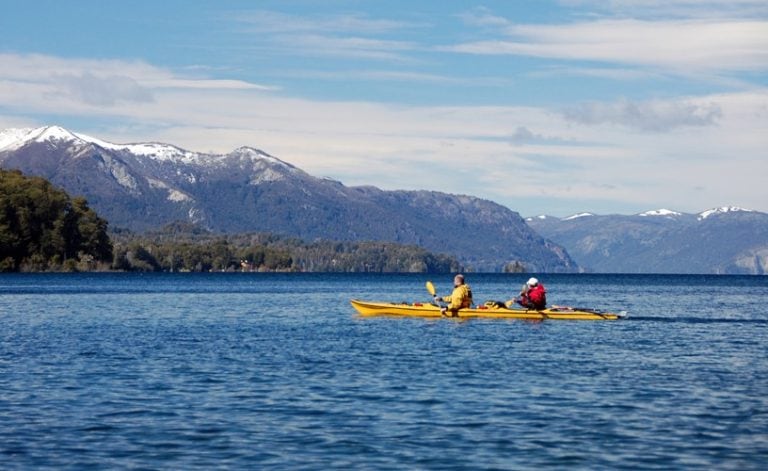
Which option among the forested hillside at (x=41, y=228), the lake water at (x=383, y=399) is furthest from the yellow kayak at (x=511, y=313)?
the forested hillside at (x=41, y=228)

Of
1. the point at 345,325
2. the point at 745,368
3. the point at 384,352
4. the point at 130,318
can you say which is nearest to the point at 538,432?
the point at 745,368

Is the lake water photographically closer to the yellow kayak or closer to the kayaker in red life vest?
the yellow kayak

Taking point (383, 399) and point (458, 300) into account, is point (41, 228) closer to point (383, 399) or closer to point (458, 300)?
point (458, 300)

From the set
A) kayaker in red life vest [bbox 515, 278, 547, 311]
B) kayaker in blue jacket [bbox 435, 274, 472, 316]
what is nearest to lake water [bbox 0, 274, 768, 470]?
kayaker in red life vest [bbox 515, 278, 547, 311]

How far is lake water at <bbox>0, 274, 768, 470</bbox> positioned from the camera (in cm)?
2186

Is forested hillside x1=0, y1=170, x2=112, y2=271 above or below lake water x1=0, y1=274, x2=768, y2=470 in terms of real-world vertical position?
above

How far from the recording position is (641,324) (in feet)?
191

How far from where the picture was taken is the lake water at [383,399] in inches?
861

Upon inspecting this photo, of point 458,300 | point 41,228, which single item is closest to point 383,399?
point 458,300

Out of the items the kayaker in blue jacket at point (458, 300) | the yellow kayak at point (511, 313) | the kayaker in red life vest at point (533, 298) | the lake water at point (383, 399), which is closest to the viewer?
the lake water at point (383, 399)

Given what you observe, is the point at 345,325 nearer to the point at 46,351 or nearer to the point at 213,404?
the point at 46,351

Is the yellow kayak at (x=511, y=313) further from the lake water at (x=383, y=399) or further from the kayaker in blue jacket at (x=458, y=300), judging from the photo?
the lake water at (x=383, y=399)

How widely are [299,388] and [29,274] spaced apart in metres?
148

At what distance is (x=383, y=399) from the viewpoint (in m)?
28.4
